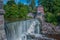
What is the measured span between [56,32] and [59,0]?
8.10 meters

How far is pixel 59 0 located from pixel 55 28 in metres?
6.89

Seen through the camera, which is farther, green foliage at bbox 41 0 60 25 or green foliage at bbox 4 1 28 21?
green foliage at bbox 4 1 28 21

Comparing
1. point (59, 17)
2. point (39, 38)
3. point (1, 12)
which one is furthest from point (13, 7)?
point (1, 12)

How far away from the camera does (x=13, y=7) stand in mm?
24609

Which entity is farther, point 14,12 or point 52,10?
point 52,10

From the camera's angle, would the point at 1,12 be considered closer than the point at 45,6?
Yes

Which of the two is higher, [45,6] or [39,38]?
[45,6]

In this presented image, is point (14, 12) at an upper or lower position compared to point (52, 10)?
lower

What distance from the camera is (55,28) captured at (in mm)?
20547

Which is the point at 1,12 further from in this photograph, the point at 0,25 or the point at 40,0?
the point at 40,0

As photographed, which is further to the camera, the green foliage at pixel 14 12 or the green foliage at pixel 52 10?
the green foliage at pixel 14 12

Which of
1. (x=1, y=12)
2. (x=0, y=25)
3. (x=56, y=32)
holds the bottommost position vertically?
(x=56, y=32)

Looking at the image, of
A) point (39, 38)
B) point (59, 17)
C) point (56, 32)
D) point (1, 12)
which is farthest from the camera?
point (59, 17)

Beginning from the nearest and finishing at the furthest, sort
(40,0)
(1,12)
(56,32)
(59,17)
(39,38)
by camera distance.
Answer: (1,12) < (39,38) < (56,32) < (59,17) < (40,0)
